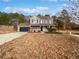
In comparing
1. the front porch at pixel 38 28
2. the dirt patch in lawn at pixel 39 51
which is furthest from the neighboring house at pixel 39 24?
the dirt patch in lawn at pixel 39 51

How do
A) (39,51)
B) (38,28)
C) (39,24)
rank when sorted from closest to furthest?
(39,51), (38,28), (39,24)

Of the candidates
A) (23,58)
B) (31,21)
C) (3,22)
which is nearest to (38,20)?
(31,21)

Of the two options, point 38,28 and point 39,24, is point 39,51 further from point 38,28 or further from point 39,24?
point 39,24

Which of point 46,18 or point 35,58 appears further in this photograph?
point 46,18

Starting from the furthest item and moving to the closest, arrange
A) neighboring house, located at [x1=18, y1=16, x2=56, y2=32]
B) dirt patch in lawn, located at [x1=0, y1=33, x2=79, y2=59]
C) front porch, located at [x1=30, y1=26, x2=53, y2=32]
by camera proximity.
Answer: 1. neighboring house, located at [x1=18, y1=16, x2=56, y2=32]
2. front porch, located at [x1=30, y1=26, x2=53, y2=32]
3. dirt patch in lawn, located at [x1=0, y1=33, x2=79, y2=59]

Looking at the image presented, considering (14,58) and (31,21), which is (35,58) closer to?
(14,58)

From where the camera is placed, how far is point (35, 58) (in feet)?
45.8

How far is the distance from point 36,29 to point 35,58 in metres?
72.5

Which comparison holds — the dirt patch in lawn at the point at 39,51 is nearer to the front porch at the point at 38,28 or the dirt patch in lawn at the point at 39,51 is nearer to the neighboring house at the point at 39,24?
the front porch at the point at 38,28

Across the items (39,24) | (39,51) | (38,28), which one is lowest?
(38,28)

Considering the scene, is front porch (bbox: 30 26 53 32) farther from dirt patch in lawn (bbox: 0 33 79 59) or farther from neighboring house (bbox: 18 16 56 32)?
dirt patch in lawn (bbox: 0 33 79 59)

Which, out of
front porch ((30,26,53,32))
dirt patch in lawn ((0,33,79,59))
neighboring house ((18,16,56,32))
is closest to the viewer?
dirt patch in lawn ((0,33,79,59))

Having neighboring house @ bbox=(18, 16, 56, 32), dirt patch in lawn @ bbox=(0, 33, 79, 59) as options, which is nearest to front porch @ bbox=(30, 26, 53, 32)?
neighboring house @ bbox=(18, 16, 56, 32)

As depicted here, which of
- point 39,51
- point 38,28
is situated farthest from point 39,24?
point 39,51
